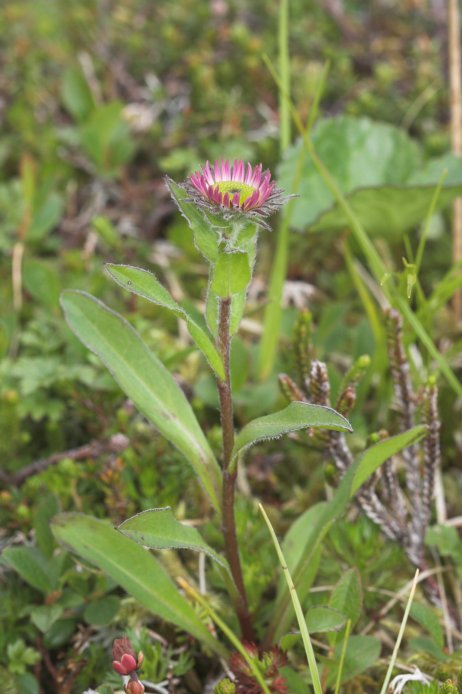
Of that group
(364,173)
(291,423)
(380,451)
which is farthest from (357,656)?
(364,173)

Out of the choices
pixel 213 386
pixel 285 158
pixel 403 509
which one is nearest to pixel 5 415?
pixel 213 386

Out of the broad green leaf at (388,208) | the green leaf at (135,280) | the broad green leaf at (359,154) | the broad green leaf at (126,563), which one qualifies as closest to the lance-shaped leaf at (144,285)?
the green leaf at (135,280)

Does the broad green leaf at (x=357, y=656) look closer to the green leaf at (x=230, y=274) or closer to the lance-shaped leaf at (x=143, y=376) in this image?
the lance-shaped leaf at (x=143, y=376)

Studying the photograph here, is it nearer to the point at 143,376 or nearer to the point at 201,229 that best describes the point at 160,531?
the point at 143,376

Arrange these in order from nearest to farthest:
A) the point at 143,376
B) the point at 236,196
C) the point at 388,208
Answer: the point at 236,196 < the point at 143,376 < the point at 388,208

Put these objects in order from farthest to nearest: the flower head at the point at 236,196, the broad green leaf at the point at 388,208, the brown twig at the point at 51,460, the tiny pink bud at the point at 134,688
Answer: the broad green leaf at the point at 388,208 < the brown twig at the point at 51,460 < the tiny pink bud at the point at 134,688 < the flower head at the point at 236,196

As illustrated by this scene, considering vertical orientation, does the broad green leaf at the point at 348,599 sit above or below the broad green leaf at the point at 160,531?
below
